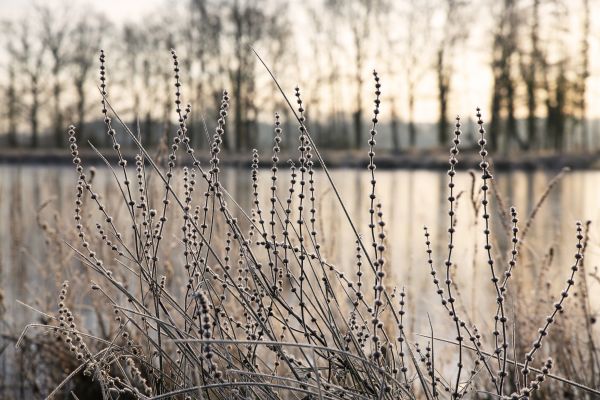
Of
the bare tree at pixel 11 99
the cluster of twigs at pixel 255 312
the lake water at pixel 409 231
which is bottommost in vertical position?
the lake water at pixel 409 231

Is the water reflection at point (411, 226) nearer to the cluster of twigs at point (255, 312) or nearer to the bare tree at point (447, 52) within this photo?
the cluster of twigs at point (255, 312)

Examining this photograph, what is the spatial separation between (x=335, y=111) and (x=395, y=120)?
3931 mm

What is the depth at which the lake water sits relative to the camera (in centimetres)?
356

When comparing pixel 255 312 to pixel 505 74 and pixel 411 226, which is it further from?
pixel 505 74

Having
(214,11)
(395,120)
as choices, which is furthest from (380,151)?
(214,11)

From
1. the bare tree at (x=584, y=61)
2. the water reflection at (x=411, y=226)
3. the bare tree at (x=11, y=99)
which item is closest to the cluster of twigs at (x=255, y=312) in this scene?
the water reflection at (x=411, y=226)

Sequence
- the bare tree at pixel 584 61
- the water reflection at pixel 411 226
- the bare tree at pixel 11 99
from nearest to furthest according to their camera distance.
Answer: the water reflection at pixel 411 226, the bare tree at pixel 584 61, the bare tree at pixel 11 99

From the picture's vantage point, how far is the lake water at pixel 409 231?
11.7 feet

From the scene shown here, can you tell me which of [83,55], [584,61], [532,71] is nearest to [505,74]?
[532,71]

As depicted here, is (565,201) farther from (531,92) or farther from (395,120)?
(395,120)

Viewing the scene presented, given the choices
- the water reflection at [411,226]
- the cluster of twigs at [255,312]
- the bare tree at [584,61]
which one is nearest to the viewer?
the cluster of twigs at [255,312]

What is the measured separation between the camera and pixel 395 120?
116ft

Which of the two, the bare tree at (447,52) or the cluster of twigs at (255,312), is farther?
the bare tree at (447,52)

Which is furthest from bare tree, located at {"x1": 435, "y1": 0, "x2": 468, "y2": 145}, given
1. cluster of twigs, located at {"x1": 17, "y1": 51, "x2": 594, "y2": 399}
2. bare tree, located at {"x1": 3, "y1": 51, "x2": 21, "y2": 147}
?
cluster of twigs, located at {"x1": 17, "y1": 51, "x2": 594, "y2": 399}
